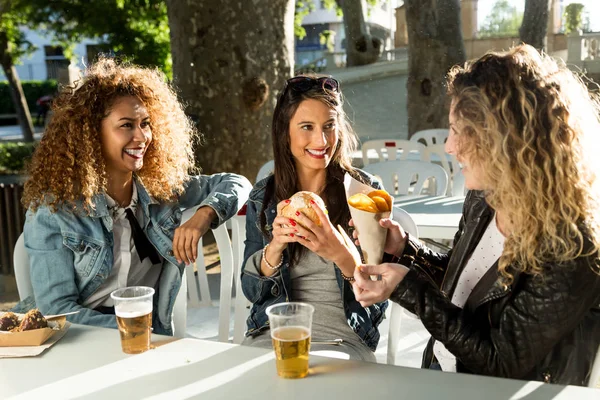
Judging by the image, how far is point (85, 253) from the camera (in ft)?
7.06

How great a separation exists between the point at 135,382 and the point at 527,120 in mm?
1039

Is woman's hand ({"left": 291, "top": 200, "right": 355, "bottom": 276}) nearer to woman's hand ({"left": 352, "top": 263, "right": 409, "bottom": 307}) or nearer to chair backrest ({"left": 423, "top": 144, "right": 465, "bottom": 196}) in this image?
woman's hand ({"left": 352, "top": 263, "right": 409, "bottom": 307})

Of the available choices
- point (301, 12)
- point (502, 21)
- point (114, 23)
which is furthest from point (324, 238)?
point (301, 12)

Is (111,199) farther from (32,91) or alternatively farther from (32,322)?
(32,91)

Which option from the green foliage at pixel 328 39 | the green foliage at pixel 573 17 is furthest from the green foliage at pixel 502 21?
the green foliage at pixel 328 39

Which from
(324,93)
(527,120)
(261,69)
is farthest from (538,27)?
(527,120)

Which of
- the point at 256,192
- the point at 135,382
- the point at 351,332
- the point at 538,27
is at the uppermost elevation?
the point at 538,27

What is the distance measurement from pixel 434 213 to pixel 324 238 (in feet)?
6.19

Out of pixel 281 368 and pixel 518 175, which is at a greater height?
pixel 518 175

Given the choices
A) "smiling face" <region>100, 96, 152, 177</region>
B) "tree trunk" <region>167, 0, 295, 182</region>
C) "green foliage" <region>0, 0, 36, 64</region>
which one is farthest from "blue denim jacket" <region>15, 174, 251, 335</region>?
"green foliage" <region>0, 0, 36, 64</region>

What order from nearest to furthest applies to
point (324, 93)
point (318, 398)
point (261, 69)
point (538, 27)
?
point (318, 398), point (324, 93), point (261, 69), point (538, 27)

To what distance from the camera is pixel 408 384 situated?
139 centimetres

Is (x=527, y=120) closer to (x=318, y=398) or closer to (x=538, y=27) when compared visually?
(x=318, y=398)

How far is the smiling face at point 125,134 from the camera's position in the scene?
A: 91.2 inches
